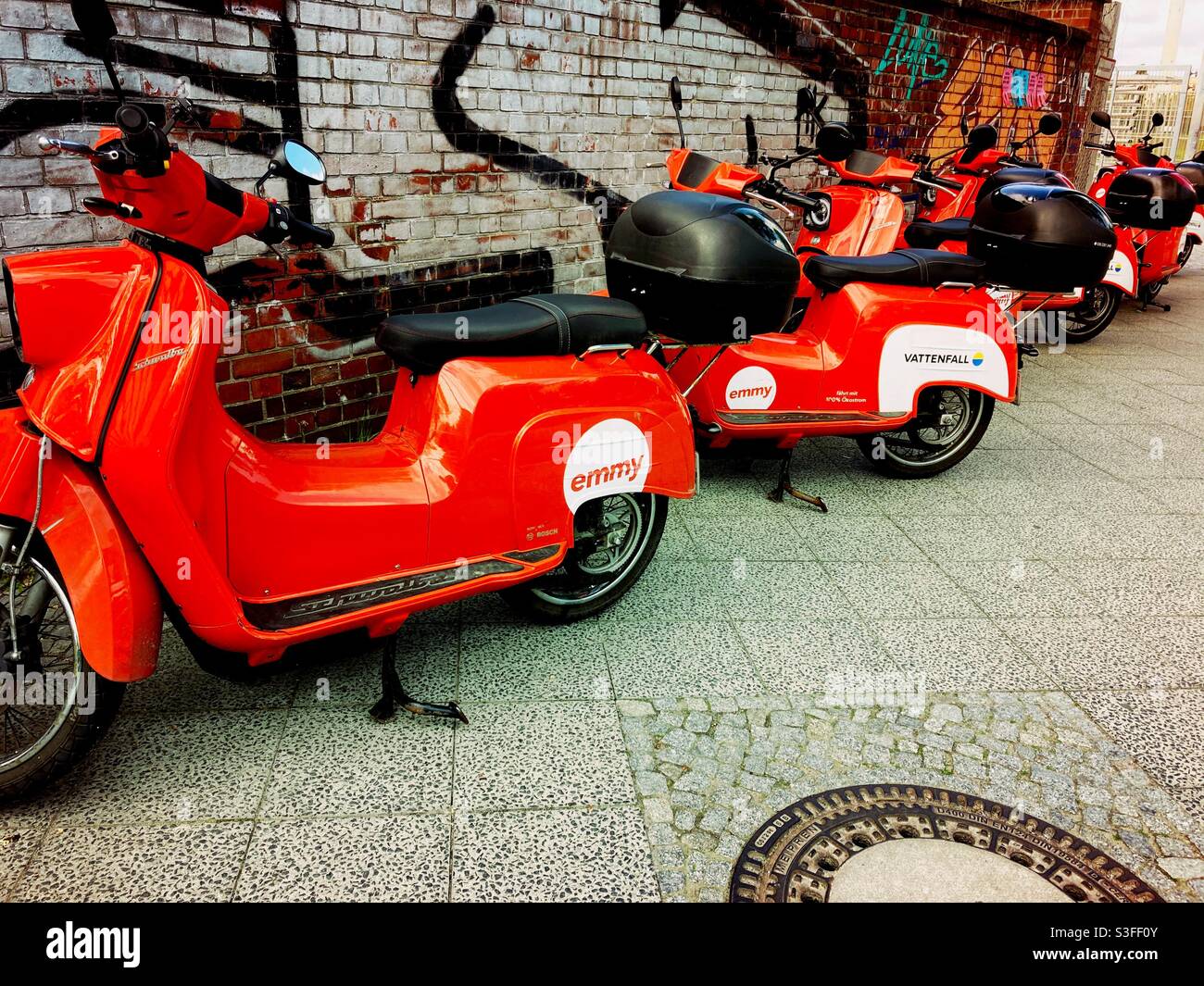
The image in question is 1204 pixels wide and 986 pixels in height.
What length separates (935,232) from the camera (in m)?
6.27

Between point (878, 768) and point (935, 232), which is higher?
point (935, 232)

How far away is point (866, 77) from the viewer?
771cm

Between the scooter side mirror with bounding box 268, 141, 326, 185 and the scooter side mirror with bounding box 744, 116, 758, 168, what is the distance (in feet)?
16.5

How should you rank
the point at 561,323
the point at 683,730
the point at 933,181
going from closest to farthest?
the point at 683,730, the point at 561,323, the point at 933,181

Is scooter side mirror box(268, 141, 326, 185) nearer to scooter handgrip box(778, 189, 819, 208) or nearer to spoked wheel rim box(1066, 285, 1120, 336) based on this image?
scooter handgrip box(778, 189, 819, 208)

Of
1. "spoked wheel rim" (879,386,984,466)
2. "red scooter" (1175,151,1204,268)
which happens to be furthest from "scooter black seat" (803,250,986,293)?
"red scooter" (1175,151,1204,268)

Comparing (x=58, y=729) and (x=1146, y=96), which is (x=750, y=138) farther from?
(x=1146, y=96)

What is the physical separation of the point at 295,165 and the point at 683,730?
6.10 feet

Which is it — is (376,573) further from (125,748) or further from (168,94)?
(168,94)

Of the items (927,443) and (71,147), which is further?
(927,443)

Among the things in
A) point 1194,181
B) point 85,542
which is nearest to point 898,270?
point 85,542

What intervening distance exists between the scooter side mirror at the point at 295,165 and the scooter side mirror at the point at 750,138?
502 centimetres

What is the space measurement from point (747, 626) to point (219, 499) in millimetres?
1824
